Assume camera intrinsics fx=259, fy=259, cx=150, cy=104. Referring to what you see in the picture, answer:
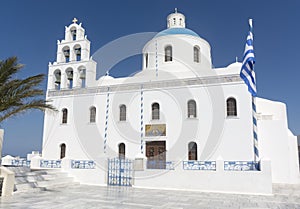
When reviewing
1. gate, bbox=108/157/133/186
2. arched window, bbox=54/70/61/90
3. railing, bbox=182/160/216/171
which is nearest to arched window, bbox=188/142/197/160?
railing, bbox=182/160/216/171

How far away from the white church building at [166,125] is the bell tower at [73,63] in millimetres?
64

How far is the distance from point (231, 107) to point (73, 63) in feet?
33.2

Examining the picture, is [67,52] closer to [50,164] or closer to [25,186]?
[50,164]

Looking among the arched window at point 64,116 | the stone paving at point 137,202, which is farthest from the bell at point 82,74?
the stone paving at point 137,202

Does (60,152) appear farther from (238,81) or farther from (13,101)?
(238,81)

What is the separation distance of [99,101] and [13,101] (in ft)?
26.5

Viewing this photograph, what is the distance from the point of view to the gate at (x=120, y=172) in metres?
11.5

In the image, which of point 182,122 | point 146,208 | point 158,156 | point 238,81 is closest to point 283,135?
point 238,81

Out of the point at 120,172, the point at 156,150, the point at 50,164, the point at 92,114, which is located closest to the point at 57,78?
the point at 92,114

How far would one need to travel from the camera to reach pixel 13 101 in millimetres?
8555

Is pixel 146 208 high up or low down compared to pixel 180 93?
down

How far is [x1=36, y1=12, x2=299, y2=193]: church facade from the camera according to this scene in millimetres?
11047

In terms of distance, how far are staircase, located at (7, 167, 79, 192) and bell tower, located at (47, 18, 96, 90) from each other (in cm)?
673

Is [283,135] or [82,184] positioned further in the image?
[283,135]
